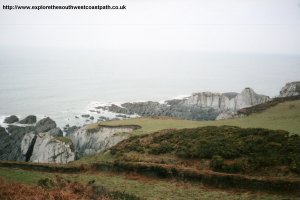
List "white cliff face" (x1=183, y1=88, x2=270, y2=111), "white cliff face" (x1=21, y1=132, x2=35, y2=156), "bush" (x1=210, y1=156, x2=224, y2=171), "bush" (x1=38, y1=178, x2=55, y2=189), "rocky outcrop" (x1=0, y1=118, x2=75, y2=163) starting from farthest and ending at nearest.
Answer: "white cliff face" (x1=183, y1=88, x2=270, y2=111), "white cliff face" (x1=21, y1=132, x2=35, y2=156), "rocky outcrop" (x1=0, y1=118, x2=75, y2=163), "bush" (x1=210, y1=156, x2=224, y2=171), "bush" (x1=38, y1=178, x2=55, y2=189)

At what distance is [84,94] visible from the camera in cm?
11731

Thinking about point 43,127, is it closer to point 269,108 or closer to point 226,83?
point 269,108

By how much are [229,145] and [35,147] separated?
3182 cm

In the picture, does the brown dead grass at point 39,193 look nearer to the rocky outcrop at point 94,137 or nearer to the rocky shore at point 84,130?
the rocky shore at point 84,130

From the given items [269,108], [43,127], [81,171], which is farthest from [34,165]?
[43,127]

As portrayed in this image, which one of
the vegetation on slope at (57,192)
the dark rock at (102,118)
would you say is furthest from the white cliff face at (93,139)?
the dark rock at (102,118)

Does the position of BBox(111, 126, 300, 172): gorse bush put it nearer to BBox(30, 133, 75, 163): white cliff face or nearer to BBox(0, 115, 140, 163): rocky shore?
BBox(0, 115, 140, 163): rocky shore

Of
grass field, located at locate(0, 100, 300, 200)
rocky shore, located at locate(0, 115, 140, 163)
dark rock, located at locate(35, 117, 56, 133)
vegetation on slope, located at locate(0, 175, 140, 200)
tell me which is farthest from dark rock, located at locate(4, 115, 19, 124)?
vegetation on slope, located at locate(0, 175, 140, 200)

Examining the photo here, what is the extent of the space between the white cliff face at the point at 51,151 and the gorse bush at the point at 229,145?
12.5 meters

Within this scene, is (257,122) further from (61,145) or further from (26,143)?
(26,143)

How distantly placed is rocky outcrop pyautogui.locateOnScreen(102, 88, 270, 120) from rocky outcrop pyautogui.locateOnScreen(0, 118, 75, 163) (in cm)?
3126

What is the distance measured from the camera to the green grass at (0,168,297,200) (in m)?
16.2

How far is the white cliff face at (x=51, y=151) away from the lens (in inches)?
1590

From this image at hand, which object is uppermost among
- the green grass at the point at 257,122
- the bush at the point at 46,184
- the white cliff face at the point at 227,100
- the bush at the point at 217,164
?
the white cliff face at the point at 227,100
